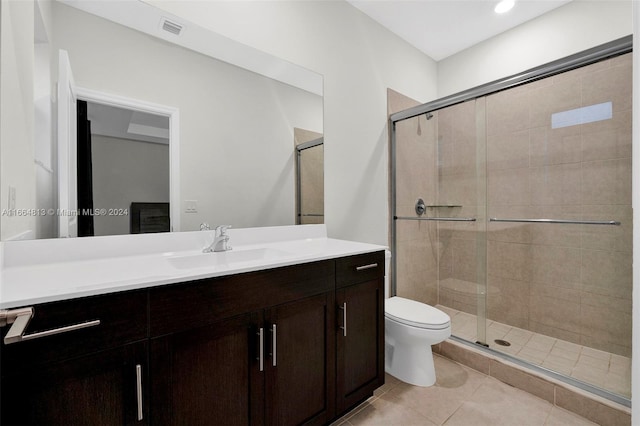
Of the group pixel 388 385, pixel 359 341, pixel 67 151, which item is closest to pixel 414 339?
pixel 388 385

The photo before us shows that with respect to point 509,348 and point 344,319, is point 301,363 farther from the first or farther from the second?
point 509,348

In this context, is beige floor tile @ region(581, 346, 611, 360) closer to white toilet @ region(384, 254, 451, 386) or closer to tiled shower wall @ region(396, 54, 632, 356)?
tiled shower wall @ region(396, 54, 632, 356)

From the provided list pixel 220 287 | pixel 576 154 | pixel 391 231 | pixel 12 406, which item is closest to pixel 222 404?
pixel 220 287

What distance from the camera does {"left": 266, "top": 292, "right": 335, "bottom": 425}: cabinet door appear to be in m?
1.13

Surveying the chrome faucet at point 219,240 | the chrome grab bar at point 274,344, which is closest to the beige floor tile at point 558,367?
the chrome grab bar at point 274,344

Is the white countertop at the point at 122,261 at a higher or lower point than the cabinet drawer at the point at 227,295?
higher

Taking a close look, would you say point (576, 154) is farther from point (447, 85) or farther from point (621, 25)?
point (447, 85)

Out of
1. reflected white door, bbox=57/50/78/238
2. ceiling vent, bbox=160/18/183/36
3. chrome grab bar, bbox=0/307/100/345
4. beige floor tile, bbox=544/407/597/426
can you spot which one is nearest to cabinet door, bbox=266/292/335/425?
chrome grab bar, bbox=0/307/100/345

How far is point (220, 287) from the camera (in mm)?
993

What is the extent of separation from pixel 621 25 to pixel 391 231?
204 cm

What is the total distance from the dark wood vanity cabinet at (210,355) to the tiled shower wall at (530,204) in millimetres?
1262

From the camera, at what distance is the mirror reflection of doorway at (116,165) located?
1220 millimetres

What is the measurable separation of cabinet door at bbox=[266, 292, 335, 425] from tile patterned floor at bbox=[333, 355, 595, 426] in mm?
346

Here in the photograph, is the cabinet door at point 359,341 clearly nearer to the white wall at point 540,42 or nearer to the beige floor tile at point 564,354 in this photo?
the beige floor tile at point 564,354
